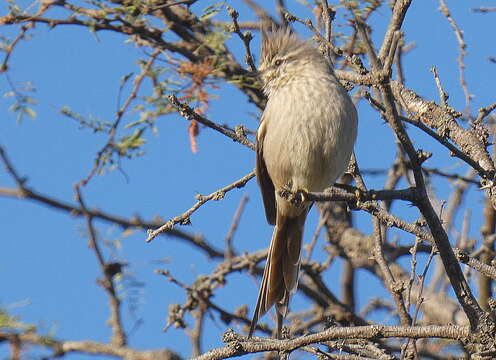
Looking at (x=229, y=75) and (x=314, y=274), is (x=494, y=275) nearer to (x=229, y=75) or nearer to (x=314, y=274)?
(x=314, y=274)

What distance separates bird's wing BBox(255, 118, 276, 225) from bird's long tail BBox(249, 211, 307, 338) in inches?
2.1

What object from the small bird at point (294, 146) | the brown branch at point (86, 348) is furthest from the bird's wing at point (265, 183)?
the brown branch at point (86, 348)

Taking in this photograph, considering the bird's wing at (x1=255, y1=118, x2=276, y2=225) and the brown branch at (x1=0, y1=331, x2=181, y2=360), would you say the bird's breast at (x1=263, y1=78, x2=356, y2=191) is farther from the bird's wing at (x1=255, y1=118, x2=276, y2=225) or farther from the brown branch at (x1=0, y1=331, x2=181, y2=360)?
the brown branch at (x1=0, y1=331, x2=181, y2=360)

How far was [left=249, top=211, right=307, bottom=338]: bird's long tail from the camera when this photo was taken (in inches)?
162

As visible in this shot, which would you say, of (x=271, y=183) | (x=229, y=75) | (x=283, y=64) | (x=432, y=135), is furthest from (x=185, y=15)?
(x=432, y=135)

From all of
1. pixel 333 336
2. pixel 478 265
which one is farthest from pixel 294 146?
pixel 333 336

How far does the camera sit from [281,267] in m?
4.41

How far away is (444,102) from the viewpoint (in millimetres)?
3512

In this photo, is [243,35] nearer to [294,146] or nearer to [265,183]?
[294,146]

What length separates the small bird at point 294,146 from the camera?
411cm

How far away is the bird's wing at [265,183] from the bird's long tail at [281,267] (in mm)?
52

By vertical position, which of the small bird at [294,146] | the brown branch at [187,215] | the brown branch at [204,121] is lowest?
the brown branch at [187,215]

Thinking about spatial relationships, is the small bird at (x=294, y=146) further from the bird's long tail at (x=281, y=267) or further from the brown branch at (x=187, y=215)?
the brown branch at (x=187, y=215)

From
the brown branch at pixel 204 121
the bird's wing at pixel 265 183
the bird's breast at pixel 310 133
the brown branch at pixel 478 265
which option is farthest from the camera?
the bird's wing at pixel 265 183
